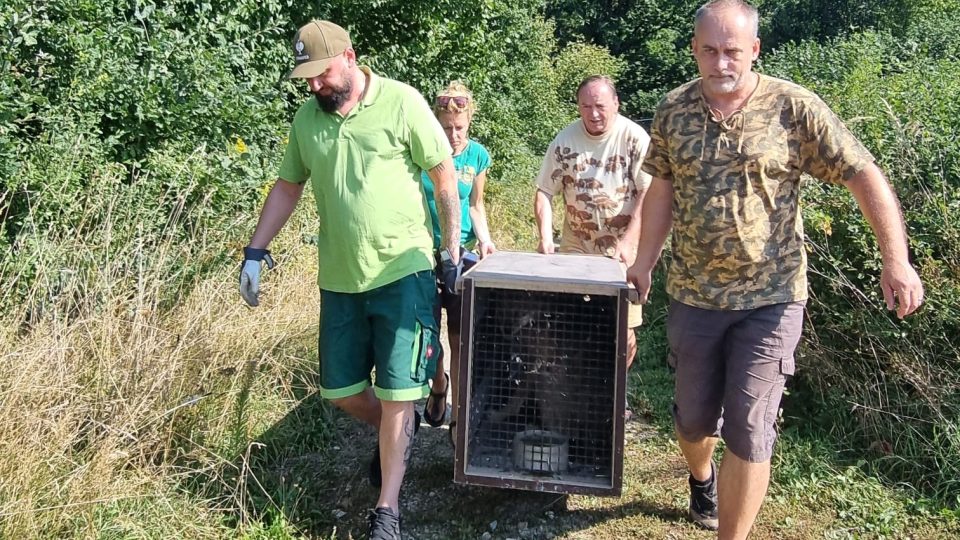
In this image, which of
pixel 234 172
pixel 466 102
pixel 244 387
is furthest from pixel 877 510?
pixel 234 172

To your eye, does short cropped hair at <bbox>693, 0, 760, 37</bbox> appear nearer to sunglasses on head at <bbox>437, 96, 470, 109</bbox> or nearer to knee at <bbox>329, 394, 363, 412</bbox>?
sunglasses on head at <bbox>437, 96, 470, 109</bbox>

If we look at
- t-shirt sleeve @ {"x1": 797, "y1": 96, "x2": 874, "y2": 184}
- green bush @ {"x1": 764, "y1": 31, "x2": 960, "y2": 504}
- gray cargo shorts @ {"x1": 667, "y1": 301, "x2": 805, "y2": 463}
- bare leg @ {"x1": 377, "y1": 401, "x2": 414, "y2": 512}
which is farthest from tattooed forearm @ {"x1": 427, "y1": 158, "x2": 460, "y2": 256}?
green bush @ {"x1": 764, "y1": 31, "x2": 960, "y2": 504}

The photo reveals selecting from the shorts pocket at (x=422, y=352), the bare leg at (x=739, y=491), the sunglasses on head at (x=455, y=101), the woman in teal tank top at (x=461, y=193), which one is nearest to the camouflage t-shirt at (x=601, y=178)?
the woman in teal tank top at (x=461, y=193)

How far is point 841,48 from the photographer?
11.3m

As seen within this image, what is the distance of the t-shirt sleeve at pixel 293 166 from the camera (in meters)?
3.55

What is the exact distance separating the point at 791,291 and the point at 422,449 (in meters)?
2.06

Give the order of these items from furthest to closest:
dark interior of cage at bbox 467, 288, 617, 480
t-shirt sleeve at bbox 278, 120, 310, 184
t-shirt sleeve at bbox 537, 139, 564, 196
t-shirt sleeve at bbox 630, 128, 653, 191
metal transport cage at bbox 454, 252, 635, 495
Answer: t-shirt sleeve at bbox 537, 139, 564, 196, t-shirt sleeve at bbox 630, 128, 653, 191, t-shirt sleeve at bbox 278, 120, 310, 184, dark interior of cage at bbox 467, 288, 617, 480, metal transport cage at bbox 454, 252, 635, 495

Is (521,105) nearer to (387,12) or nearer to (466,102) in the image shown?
(387,12)

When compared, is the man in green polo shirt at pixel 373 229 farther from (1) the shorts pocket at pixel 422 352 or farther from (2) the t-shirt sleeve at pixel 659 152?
(2) the t-shirt sleeve at pixel 659 152

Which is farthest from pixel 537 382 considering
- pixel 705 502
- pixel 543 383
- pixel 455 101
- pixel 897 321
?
pixel 897 321

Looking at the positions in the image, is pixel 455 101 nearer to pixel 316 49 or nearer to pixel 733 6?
pixel 316 49

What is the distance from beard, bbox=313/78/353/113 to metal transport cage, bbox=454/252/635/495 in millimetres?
849

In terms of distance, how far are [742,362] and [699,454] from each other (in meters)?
0.60

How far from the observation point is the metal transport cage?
Answer: 3.22 meters
